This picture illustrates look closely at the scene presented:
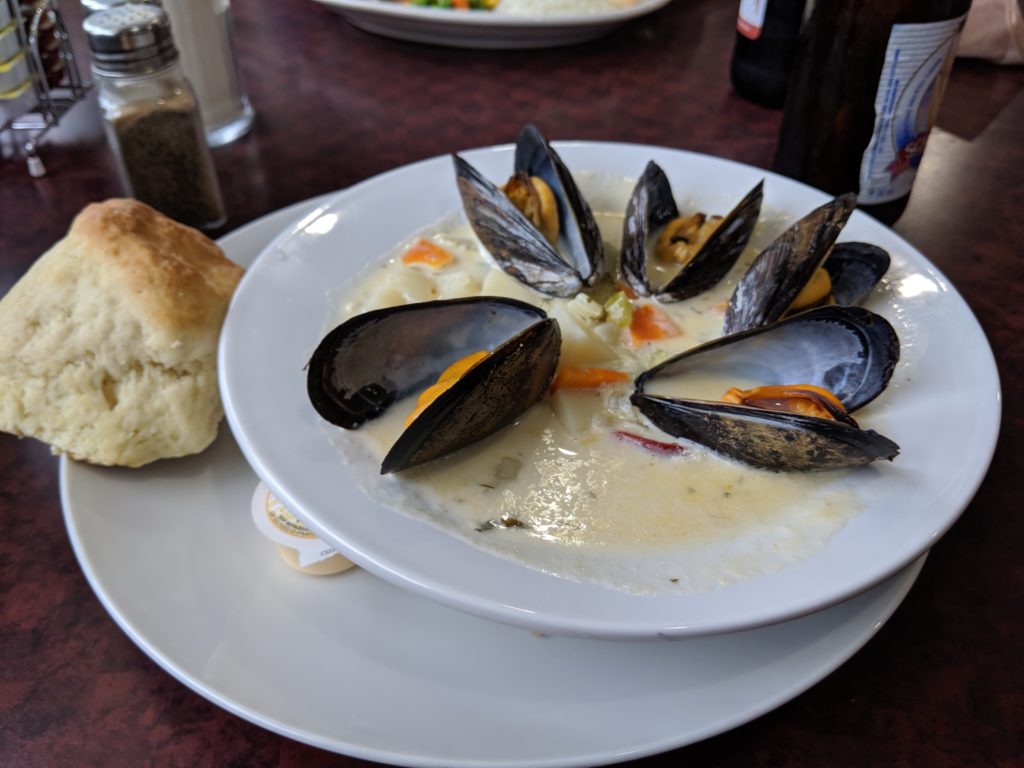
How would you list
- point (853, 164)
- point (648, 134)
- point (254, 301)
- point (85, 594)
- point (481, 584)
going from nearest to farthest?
point (481, 584) → point (85, 594) → point (254, 301) → point (853, 164) → point (648, 134)

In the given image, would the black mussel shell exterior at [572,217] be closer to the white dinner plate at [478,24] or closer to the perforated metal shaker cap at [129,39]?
the perforated metal shaker cap at [129,39]

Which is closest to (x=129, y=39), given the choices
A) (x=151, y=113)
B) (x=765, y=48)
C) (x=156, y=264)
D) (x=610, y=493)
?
(x=151, y=113)

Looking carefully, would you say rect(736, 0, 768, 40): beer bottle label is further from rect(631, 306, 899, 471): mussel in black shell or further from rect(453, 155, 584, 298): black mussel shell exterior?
rect(631, 306, 899, 471): mussel in black shell

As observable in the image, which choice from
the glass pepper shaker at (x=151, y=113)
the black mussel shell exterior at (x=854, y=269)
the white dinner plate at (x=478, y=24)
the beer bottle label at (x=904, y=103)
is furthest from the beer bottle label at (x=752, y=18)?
the glass pepper shaker at (x=151, y=113)

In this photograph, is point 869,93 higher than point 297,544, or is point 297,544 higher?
point 869,93

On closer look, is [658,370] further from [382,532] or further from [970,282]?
[970,282]

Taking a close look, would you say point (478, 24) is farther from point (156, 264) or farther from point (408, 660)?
point (408, 660)

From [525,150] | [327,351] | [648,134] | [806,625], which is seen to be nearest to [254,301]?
[327,351]
